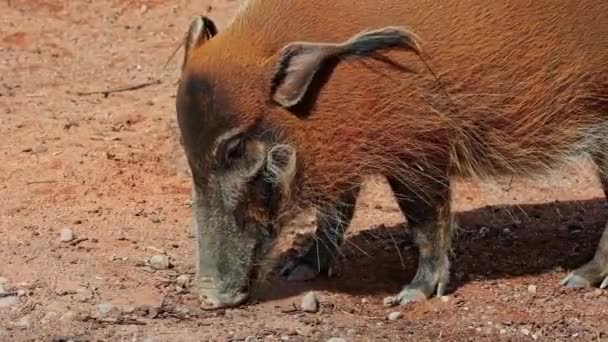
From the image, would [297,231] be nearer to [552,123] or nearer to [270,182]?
[270,182]

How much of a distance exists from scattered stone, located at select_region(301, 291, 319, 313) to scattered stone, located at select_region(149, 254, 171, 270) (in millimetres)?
691

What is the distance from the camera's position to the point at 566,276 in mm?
5949

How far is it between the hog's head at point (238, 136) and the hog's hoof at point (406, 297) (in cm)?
64

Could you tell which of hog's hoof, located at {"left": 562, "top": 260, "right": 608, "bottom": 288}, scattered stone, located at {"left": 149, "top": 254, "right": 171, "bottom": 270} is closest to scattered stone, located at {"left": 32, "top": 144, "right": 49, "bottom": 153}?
scattered stone, located at {"left": 149, "top": 254, "right": 171, "bottom": 270}

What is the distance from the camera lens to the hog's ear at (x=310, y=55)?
5.04 metres

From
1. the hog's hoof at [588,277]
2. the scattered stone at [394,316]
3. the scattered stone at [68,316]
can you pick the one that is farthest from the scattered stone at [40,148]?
the hog's hoof at [588,277]

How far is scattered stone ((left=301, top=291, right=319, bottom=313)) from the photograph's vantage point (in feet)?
17.7

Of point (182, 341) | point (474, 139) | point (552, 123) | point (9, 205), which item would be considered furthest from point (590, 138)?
point (9, 205)

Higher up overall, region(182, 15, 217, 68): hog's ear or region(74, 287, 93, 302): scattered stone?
region(182, 15, 217, 68): hog's ear

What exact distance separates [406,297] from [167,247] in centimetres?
121

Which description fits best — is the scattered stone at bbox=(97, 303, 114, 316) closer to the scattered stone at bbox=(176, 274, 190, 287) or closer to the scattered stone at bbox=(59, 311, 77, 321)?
the scattered stone at bbox=(59, 311, 77, 321)

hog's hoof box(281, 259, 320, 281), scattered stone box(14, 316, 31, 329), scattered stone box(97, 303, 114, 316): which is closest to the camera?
scattered stone box(14, 316, 31, 329)

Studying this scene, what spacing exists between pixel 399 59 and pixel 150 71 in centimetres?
418

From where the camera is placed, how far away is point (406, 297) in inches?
220
